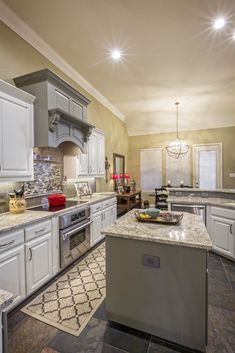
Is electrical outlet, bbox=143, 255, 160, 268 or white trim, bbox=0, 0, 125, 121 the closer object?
electrical outlet, bbox=143, 255, 160, 268

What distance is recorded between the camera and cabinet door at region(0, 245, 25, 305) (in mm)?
1749

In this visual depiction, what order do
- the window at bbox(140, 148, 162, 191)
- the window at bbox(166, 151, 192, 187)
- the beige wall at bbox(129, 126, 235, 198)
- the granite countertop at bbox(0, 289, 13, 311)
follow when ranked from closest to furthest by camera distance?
the granite countertop at bbox(0, 289, 13, 311) < the beige wall at bbox(129, 126, 235, 198) < the window at bbox(166, 151, 192, 187) < the window at bbox(140, 148, 162, 191)

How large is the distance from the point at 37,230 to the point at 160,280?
1.44 meters

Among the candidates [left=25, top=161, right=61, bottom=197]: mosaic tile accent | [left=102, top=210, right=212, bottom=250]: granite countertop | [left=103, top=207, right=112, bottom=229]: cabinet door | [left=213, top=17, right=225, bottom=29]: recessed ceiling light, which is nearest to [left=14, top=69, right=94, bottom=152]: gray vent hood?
[left=25, top=161, right=61, bottom=197]: mosaic tile accent

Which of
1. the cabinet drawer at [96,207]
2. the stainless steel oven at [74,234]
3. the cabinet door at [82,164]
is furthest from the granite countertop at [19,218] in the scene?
the cabinet door at [82,164]

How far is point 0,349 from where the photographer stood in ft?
2.58

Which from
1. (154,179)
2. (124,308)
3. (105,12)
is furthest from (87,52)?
(154,179)

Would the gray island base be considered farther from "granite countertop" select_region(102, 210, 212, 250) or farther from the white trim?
the white trim

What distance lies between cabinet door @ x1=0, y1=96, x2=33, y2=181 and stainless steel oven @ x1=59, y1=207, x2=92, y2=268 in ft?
2.68

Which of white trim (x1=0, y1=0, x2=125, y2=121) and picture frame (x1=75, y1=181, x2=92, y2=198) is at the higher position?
white trim (x1=0, y1=0, x2=125, y2=121)

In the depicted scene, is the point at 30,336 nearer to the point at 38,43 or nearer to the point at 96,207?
the point at 96,207

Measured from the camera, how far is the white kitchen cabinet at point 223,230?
2824 mm

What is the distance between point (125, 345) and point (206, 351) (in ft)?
2.14

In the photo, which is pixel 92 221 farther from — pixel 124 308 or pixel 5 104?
pixel 5 104
